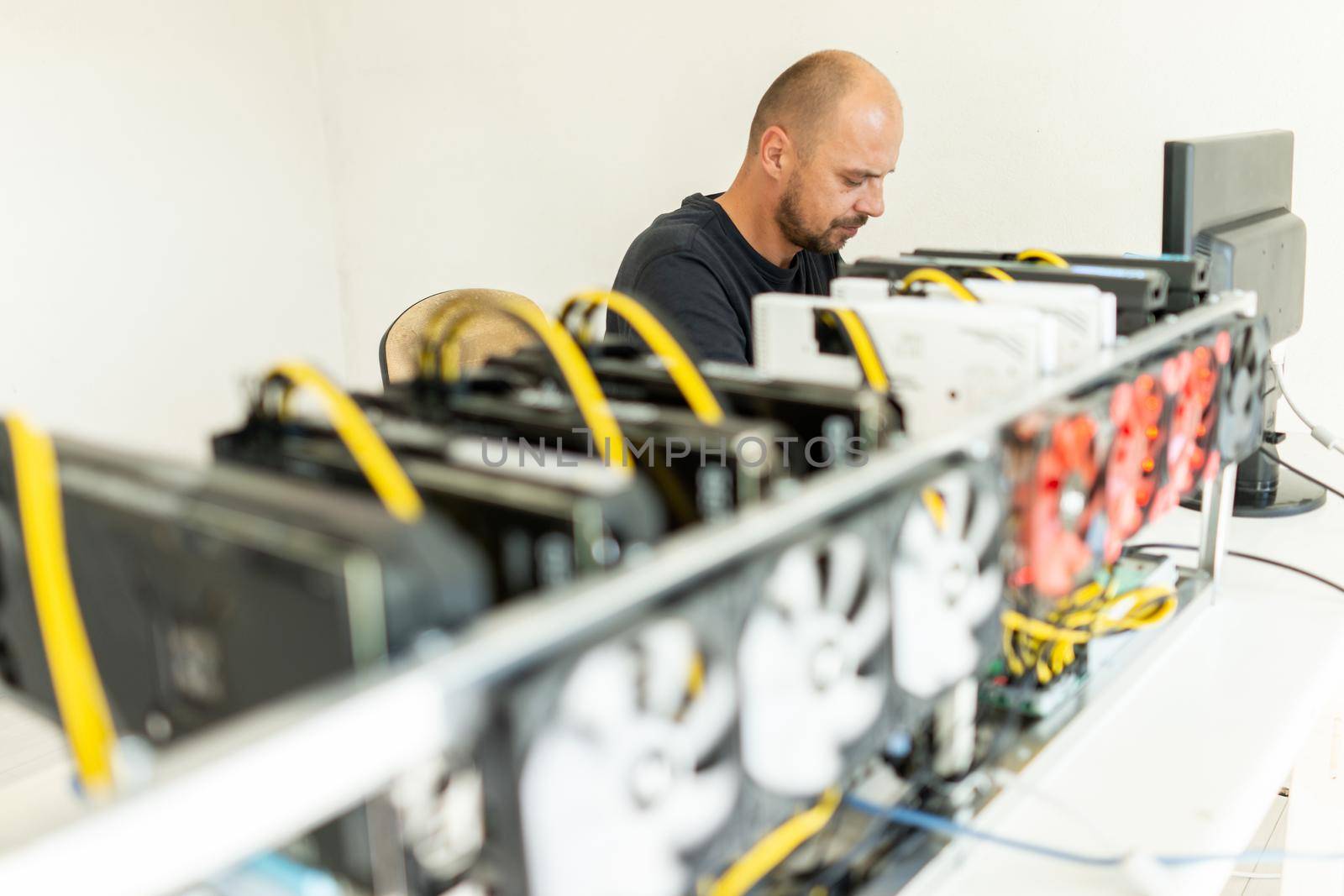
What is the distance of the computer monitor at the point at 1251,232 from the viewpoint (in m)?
1.28

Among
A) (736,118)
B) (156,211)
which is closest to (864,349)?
(736,118)

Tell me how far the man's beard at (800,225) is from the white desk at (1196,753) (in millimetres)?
901

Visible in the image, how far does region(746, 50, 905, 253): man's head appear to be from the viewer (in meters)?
1.92

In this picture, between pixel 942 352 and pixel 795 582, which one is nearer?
pixel 795 582

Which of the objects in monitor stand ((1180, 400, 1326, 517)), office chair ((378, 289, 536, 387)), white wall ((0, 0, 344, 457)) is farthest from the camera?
white wall ((0, 0, 344, 457))

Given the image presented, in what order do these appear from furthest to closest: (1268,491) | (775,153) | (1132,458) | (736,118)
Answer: (736,118) < (775,153) < (1268,491) < (1132,458)

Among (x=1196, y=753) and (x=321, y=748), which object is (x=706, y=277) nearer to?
(x=1196, y=753)

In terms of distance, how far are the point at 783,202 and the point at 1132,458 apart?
1222mm

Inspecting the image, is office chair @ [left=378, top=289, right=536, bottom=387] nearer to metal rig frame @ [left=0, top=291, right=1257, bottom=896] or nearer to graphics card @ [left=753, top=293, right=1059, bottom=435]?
graphics card @ [left=753, top=293, right=1059, bottom=435]

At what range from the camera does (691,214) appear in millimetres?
2021

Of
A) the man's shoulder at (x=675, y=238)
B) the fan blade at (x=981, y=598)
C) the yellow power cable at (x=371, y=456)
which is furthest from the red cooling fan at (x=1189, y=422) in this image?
the man's shoulder at (x=675, y=238)

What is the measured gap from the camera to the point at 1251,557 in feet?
4.42

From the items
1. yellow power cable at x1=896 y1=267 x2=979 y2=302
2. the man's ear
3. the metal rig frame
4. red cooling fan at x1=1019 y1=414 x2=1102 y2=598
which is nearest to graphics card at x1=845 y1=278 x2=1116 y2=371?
yellow power cable at x1=896 y1=267 x2=979 y2=302

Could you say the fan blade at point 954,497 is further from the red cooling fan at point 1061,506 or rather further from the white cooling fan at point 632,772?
the white cooling fan at point 632,772
